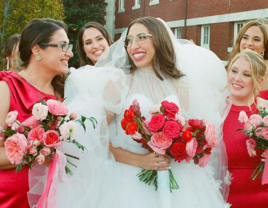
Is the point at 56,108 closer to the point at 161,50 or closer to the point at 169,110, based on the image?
the point at 169,110

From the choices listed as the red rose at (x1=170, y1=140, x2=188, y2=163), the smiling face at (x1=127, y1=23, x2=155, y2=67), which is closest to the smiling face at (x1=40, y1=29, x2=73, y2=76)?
the smiling face at (x1=127, y1=23, x2=155, y2=67)

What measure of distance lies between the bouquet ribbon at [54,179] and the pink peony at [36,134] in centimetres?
23

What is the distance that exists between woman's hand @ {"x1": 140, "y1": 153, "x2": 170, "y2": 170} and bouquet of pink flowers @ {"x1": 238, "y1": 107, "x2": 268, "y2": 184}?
75cm

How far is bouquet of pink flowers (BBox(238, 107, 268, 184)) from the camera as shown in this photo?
123 inches

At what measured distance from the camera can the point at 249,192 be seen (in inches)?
134

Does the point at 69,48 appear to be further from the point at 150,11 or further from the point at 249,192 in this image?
the point at 150,11

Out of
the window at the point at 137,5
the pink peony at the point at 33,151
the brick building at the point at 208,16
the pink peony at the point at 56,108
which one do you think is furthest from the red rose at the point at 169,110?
the window at the point at 137,5

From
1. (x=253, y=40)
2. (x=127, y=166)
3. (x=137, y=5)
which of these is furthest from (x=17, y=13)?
(x=137, y=5)

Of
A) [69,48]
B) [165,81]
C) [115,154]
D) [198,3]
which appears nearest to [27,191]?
[115,154]

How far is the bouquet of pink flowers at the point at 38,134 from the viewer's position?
2.60 metres

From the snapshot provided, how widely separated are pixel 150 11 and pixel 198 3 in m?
4.40

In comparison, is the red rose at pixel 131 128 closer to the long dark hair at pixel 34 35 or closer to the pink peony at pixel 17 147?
the pink peony at pixel 17 147

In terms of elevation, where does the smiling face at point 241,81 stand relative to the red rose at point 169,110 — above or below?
above

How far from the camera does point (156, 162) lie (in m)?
2.96
